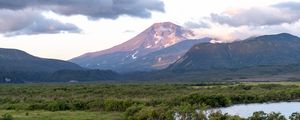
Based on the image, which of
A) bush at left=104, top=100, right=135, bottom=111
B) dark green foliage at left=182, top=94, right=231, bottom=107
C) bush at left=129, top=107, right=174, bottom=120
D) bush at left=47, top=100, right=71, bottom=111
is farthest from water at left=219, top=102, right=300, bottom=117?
bush at left=47, top=100, right=71, bottom=111

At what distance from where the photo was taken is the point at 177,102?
150 metres

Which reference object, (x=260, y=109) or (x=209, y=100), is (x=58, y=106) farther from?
(x=260, y=109)

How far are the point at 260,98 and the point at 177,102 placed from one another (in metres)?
41.9

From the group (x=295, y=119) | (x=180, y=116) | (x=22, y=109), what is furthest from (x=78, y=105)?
(x=295, y=119)

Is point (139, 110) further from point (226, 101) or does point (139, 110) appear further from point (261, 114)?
point (226, 101)

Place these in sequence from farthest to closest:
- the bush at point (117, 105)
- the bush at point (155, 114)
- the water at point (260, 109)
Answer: the bush at point (117, 105), the water at point (260, 109), the bush at point (155, 114)

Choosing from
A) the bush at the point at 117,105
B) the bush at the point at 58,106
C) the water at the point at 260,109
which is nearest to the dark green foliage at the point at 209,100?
the water at the point at 260,109

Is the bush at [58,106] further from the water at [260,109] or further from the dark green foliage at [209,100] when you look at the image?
the water at [260,109]

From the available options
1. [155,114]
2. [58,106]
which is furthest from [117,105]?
[155,114]

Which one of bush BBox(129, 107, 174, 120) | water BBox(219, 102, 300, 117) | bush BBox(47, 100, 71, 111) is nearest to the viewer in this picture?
bush BBox(129, 107, 174, 120)

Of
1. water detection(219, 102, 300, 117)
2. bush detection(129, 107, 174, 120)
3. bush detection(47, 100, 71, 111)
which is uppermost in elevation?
bush detection(47, 100, 71, 111)

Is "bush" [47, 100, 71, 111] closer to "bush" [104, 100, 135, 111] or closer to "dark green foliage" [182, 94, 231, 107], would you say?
"bush" [104, 100, 135, 111]

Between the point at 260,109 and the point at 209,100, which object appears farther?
the point at 209,100

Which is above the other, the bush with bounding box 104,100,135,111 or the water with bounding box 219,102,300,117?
the bush with bounding box 104,100,135,111
